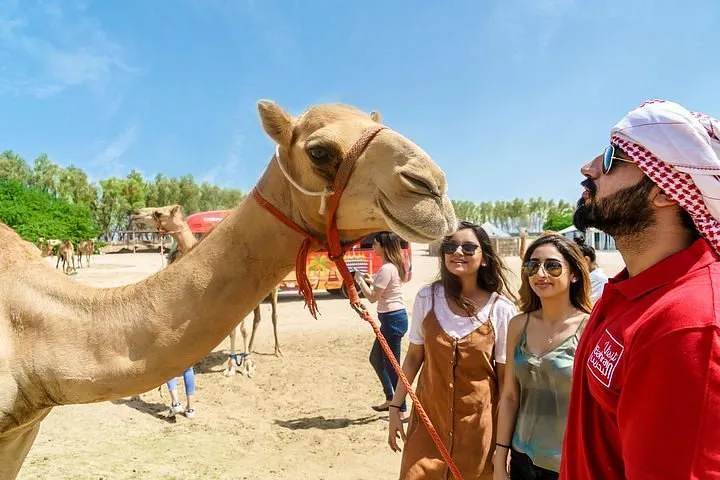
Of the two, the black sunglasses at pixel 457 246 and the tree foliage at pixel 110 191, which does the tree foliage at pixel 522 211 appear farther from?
the black sunglasses at pixel 457 246

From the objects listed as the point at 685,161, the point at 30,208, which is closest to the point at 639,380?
the point at 685,161

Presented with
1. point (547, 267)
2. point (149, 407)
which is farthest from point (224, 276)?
point (149, 407)

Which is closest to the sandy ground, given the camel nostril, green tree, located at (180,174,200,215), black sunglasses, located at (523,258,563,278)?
black sunglasses, located at (523,258,563,278)

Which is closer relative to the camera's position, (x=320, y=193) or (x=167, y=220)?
(x=320, y=193)

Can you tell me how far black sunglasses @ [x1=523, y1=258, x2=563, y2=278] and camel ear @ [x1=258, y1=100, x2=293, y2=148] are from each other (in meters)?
1.56

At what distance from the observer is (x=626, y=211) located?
1292mm

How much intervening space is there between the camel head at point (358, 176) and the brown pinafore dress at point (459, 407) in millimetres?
1168

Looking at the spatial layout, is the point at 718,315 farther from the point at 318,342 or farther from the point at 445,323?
the point at 318,342

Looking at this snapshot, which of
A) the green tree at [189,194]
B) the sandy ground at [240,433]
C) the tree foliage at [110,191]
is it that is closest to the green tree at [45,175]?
the tree foliage at [110,191]

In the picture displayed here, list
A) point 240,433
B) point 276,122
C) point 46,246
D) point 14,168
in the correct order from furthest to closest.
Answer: point 14,168 < point 46,246 < point 240,433 < point 276,122

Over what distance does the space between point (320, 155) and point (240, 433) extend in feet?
16.1

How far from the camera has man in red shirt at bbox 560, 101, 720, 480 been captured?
0.94m

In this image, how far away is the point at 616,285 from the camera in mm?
1363

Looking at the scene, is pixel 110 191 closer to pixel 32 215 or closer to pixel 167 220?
pixel 32 215
